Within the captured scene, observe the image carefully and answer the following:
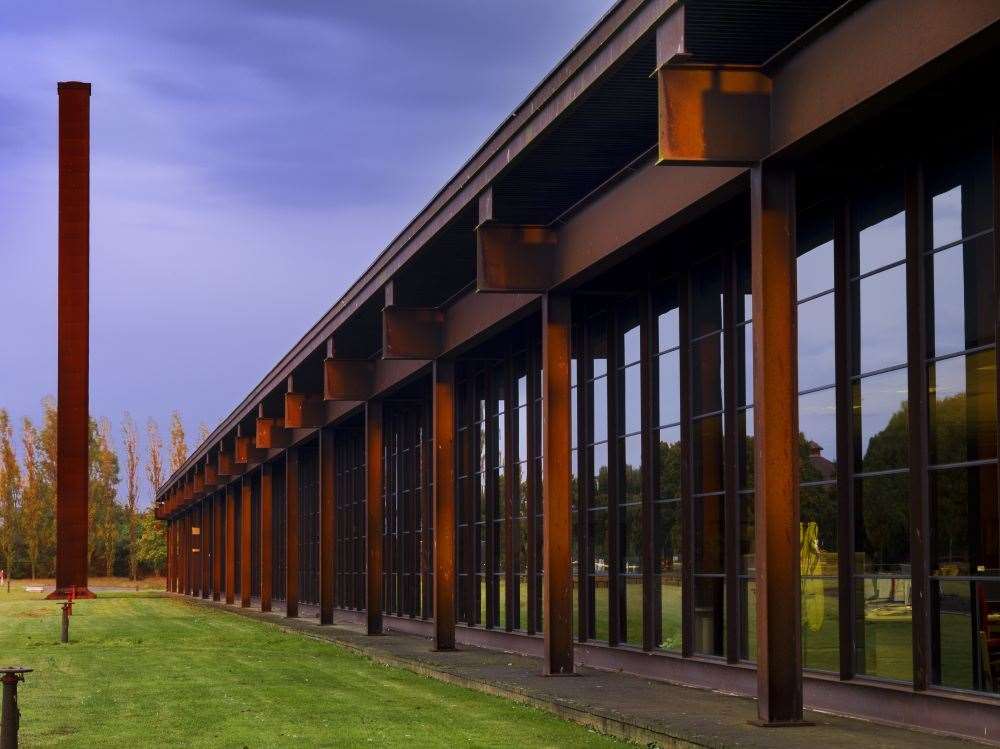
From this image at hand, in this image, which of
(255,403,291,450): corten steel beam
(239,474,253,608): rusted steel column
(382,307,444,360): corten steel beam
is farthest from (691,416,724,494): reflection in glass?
(239,474,253,608): rusted steel column

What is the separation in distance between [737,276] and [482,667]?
26.6 ft

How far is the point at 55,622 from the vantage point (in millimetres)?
49938

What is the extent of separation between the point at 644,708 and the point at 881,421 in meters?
4.06

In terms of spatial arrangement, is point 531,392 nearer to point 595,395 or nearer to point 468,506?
point 595,395

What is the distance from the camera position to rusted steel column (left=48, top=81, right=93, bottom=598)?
74875 millimetres

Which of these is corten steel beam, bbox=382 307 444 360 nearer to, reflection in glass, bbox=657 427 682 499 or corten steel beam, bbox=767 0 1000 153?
reflection in glass, bbox=657 427 682 499

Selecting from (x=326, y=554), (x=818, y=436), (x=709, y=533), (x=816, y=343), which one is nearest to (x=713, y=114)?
(x=816, y=343)

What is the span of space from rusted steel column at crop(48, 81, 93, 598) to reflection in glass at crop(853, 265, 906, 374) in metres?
61.4

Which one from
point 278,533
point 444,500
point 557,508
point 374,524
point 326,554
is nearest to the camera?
point 557,508

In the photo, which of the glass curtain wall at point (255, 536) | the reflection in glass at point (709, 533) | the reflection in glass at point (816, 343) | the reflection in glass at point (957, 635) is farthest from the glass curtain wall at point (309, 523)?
the reflection in glass at point (957, 635)

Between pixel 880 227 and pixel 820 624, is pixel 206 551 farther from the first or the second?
pixel 880 227

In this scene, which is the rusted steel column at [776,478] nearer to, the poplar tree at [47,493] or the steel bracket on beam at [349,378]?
the steel bracket on beam at [349,378]

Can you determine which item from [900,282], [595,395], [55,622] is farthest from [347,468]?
[900,282]

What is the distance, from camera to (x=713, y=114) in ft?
52.8
